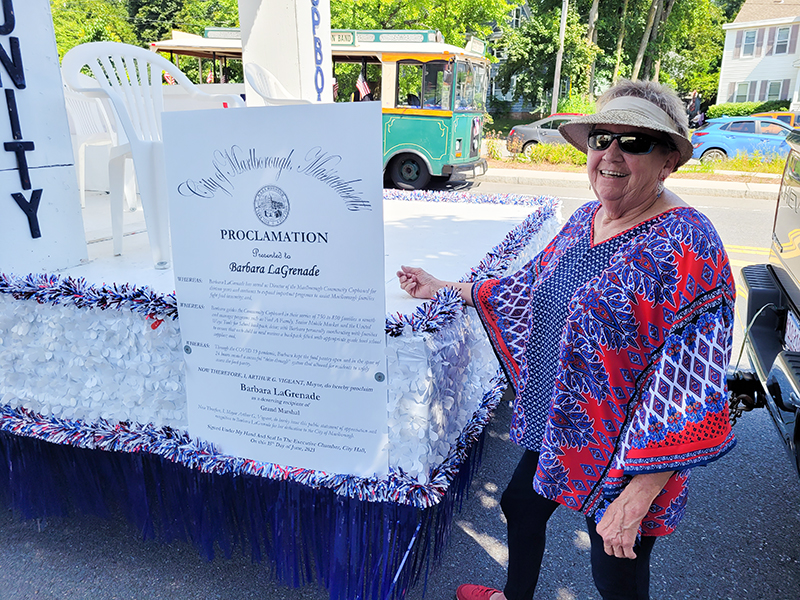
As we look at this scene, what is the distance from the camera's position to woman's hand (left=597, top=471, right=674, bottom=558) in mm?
1424

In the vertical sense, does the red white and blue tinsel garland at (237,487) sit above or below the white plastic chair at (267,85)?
below

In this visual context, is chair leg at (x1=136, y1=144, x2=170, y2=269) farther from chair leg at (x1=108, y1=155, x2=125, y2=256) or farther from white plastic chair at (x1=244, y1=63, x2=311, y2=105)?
white plastic chair at (x1=244, y1=63, x2=311, y2=105)

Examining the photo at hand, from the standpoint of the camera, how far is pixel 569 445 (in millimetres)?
1591

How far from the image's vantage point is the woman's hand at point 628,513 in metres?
1.42

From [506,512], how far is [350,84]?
56.9 ft

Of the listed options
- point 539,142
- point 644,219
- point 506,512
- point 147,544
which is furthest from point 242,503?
point 539,142

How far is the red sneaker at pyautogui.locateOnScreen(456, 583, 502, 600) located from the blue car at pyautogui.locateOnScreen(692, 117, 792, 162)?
14861 millimetres

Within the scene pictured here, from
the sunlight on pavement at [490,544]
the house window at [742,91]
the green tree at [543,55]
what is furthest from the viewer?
the house window at [742,91]

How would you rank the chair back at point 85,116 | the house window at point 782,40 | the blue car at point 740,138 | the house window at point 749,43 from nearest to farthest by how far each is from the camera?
the chair back at point 85,116
the blue car at point 740,138
the house window at point 782,40
the house window at point 749,43

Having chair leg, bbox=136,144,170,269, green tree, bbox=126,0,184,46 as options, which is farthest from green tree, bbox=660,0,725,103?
chair leg, bbox=136,144,170,269

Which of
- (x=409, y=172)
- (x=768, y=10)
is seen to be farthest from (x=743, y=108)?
(x=409, y=172)

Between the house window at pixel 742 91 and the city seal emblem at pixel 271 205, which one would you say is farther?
the house window at pixel 742 91

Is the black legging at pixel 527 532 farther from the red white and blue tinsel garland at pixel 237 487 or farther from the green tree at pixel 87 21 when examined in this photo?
the green tree at pixel 87 21

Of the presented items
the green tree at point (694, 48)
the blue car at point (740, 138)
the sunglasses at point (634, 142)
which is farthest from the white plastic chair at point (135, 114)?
the green tree at point (694, 48)
